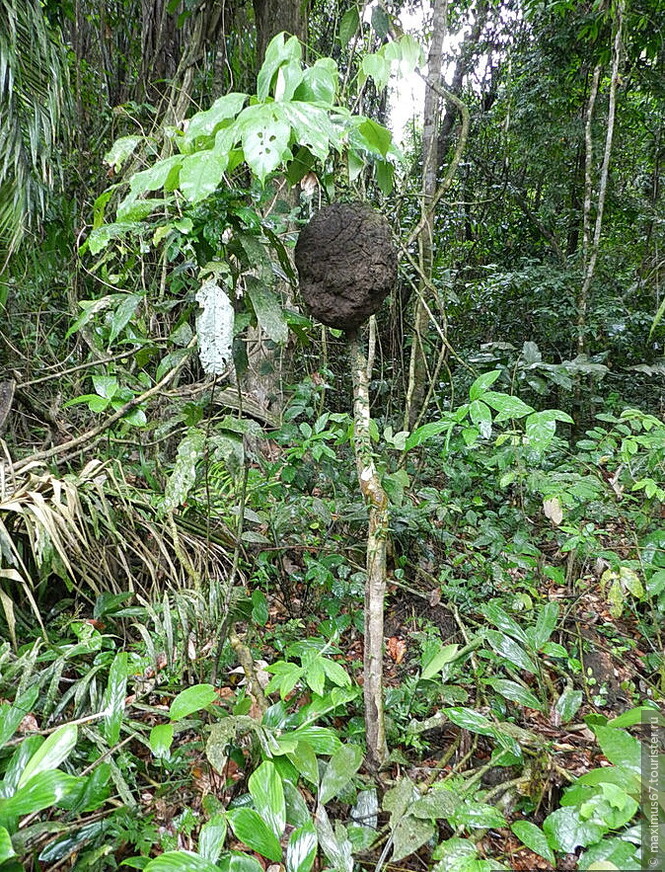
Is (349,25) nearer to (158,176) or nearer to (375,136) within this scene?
(375,136)

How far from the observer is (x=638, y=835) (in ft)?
3.48

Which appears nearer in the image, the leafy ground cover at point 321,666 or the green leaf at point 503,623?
the leafy ground cover at point 321,666

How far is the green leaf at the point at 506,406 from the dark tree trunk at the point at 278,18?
270 cm

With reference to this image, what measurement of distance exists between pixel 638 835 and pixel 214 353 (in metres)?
1.30

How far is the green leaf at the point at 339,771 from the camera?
4.02ft

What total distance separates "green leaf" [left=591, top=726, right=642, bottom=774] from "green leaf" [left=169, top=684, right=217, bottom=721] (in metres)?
0.91

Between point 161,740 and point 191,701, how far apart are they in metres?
0.14

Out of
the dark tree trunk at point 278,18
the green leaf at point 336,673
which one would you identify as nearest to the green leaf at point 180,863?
the green leaf at point 336,673

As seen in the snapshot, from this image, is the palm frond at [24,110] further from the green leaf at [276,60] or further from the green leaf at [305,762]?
the green leaf at [305,762]

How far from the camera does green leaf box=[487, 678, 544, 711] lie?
1.50 meters

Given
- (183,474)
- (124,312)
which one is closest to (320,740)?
(183,474)

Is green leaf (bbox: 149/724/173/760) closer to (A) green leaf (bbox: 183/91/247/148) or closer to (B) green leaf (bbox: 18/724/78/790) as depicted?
(B) green leaf (bbox: 18/724/78/790)

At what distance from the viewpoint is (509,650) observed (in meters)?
1.63

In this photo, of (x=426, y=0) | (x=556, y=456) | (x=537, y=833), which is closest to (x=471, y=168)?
(x=426, y=0)
